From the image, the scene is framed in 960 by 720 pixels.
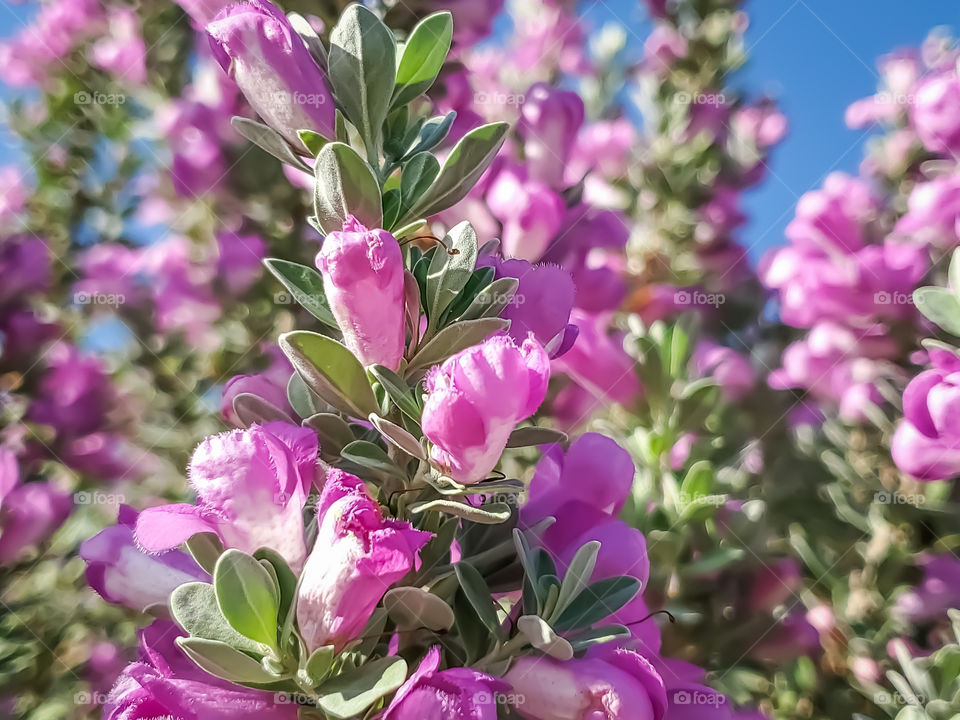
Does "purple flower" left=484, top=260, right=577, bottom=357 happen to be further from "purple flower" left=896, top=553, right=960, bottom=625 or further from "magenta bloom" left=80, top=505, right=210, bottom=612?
"purple flower" left=896, top=553, right=960, bottom=625

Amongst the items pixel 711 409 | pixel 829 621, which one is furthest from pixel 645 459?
pixel 829 621

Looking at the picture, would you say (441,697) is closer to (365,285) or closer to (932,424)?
(365,285)

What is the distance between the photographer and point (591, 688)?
0.61 m

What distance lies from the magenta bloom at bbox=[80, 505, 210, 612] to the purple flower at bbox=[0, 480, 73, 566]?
0.80 meters

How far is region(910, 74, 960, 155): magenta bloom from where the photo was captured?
1.58 metres

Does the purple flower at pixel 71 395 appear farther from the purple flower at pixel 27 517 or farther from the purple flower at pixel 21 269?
the purple flower at pixel 27 517

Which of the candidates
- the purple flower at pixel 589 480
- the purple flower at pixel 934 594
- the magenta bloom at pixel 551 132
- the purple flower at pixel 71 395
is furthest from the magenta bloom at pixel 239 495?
the purple flower at pixel 71 395

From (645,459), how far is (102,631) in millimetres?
1138

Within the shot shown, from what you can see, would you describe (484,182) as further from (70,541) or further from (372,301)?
(70,541)

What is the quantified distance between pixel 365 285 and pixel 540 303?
0.19 m

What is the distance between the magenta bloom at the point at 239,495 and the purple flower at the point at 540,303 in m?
0.23

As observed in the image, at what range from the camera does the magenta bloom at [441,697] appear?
0.54m

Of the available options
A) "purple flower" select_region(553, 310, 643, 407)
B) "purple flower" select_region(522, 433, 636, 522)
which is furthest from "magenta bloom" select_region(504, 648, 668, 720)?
"purple flower" select_region(553, 310, 643, 407)

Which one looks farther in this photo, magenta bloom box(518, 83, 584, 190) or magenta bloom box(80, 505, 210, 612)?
magenta bloom box(518, 83, 584, 190)
